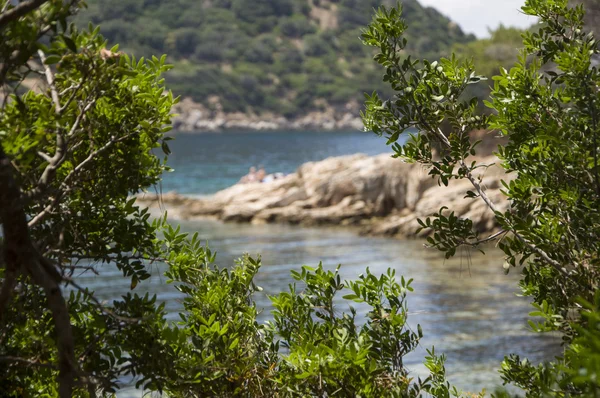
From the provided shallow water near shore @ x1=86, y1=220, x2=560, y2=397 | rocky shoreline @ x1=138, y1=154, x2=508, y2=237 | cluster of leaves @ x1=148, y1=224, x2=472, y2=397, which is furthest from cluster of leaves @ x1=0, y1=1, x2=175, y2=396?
rocky shoreline @ x1=138, y1=154, x2=508, y2=237

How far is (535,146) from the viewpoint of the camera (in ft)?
15.2

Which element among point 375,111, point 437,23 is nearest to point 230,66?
point 437,23

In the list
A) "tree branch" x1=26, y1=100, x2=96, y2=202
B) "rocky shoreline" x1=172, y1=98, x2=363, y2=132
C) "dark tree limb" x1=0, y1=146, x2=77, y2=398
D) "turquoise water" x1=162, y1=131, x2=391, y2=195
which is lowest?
"dark tree limb" x1=0, y1=146, x2=77, y2=398

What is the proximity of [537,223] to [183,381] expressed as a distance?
2130 mm

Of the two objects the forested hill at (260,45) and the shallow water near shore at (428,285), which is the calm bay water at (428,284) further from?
the forested hill at (260,45)

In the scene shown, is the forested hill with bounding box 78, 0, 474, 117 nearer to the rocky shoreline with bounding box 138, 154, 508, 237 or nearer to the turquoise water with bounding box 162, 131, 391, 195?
the turquoise water with bounding box 162, 131, 391, 195

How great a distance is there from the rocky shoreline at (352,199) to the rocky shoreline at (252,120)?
101414 mm

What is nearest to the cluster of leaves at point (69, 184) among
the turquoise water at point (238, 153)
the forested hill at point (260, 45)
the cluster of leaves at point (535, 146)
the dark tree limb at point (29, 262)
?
the dark tree limb at point (29, 262)

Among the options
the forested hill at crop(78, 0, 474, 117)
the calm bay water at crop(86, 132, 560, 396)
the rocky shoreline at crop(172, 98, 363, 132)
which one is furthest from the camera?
the rocky shoreline at crop(172, 98, 363, 132)

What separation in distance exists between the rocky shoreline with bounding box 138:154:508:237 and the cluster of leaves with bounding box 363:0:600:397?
74.6 feet

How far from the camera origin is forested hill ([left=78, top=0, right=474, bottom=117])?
14000cm

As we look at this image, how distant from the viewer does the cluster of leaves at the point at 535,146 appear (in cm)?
418

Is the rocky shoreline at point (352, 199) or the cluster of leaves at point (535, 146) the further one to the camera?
the rocky shoreline at point (352, 199)

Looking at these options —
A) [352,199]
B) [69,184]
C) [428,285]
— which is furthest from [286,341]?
[352,199]
